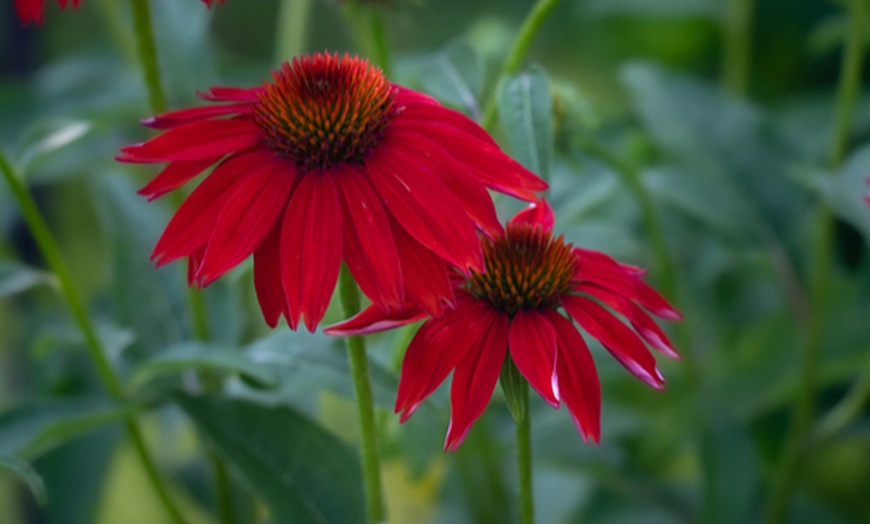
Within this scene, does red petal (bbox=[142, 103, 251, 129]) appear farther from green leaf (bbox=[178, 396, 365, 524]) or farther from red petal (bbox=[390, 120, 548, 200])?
green leaf (bbox=[178, 396, 365, 524])

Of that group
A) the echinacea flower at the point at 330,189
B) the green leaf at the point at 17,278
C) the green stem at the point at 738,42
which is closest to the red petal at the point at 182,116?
the echinacea flower at the point at 330,189

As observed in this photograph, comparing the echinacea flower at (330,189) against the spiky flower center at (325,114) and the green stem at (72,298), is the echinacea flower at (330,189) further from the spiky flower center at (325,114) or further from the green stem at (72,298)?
the green stem at (72,298)

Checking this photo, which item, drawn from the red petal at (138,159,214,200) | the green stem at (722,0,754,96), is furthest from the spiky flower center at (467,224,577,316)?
the green stem at (722,0,754,96)

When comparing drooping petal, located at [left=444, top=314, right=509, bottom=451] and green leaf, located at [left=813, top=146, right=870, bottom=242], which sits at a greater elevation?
drooping petal, located at [left=444, top=314, right=509, bottom=451]

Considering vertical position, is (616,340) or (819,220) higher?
(616,340)

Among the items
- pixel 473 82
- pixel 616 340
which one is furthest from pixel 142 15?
pixel 616 340

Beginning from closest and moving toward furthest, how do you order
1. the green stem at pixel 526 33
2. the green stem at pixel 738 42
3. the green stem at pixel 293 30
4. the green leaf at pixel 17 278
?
the green stem at pixel 526 33, the green leaf at pixel 17 278, the green stem at pixel 293 30, the green stem at pixel 738 42

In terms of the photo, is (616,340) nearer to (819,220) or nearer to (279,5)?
(819,220)
